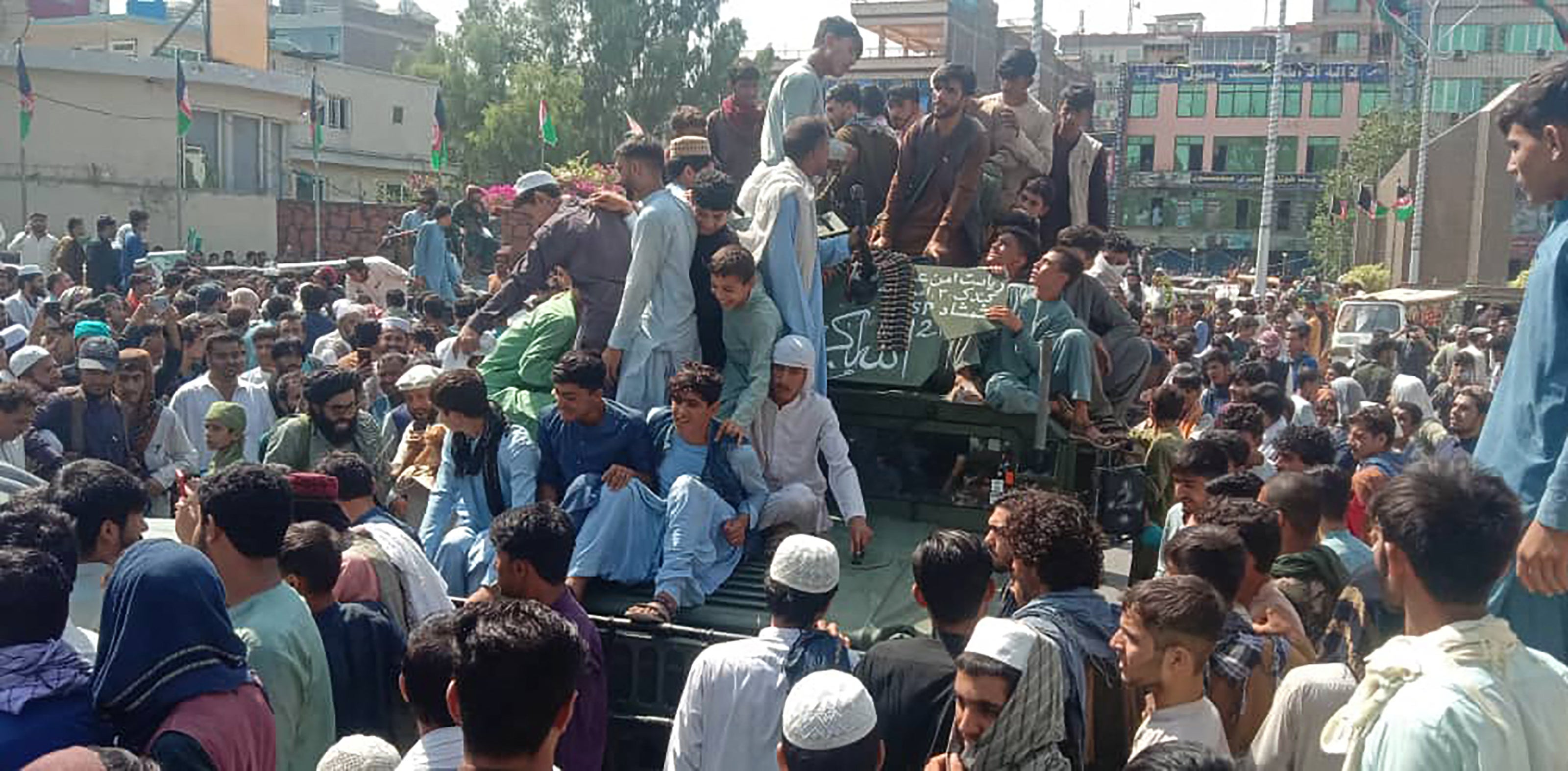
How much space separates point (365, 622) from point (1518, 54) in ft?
218

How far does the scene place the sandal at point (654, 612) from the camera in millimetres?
5621

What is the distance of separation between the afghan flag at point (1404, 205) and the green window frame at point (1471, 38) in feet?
62.1

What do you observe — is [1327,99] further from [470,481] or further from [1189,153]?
[470,481]

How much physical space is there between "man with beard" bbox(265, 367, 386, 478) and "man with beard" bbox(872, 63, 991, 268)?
345 centimetres

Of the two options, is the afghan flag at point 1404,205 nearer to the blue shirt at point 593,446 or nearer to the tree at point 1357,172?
the tree at point 1357,172

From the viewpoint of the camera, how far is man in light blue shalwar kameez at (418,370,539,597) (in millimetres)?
6168

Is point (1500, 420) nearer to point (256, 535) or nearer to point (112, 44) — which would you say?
point (256, 535)

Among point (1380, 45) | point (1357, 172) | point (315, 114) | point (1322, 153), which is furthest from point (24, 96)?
point (1380, 45)

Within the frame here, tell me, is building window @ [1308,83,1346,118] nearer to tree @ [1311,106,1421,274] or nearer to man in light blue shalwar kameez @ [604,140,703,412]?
tree @ [1311,106,1421,274]

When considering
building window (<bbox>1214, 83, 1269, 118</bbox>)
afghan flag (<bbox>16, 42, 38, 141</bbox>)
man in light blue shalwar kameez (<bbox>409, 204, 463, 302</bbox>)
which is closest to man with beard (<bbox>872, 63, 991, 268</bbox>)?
man in light blue shalwar kameez (<bbox>409, 204, 463, 302</bbox>)

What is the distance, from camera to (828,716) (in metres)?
3.44

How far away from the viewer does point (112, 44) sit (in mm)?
38156

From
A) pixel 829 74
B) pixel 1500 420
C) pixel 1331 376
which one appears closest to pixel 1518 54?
pixel 1331 376

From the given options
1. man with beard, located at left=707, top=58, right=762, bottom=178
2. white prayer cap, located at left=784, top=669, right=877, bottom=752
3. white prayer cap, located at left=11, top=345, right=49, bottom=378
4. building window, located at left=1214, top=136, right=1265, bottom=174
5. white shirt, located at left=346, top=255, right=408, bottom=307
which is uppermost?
building window, located at left=1214, top=136, right=1265, bottom=174
